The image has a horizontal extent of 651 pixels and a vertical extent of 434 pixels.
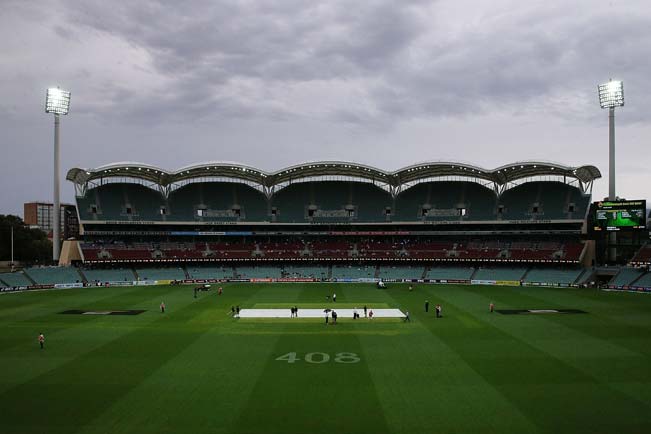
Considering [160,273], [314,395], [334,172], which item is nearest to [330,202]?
[334,172]

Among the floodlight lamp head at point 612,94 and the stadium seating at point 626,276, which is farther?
the floodlight lamp head at point 612,94

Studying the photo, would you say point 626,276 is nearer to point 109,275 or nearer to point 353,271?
point 353,271

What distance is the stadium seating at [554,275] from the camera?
217ft

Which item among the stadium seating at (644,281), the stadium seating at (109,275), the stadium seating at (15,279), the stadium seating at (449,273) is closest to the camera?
the stadium seating at (644,281)

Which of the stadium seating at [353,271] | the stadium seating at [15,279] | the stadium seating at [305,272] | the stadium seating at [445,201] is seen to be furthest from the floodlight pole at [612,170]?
the stadium seating at [15,279]

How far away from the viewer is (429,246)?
81188 mm

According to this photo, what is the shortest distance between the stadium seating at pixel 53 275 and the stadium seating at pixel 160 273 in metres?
8.88

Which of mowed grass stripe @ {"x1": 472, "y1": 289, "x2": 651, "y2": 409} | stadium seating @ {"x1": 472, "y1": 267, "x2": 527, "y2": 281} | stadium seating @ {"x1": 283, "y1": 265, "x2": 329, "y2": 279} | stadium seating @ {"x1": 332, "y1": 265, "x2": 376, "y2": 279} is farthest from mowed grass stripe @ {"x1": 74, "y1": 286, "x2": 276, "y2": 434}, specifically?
stadium seating @ {"x1": 472, "y1": 267, "x2": 527, "y2": 281}

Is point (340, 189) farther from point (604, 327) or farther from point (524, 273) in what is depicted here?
point (604, 327)

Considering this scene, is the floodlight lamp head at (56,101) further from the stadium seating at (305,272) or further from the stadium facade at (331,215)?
the stadium seating at (305,272)

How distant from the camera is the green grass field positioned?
17.4 metres

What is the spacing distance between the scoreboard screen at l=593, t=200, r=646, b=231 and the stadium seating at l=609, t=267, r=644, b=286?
7009 mm

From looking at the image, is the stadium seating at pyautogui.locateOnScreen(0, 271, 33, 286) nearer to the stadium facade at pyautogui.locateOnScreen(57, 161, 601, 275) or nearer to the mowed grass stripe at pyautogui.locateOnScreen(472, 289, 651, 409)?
the stadium facade at pyautogui.locateOnScreen(57, 161, 601, 275)

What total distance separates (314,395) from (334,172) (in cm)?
6452
